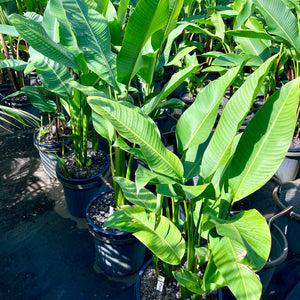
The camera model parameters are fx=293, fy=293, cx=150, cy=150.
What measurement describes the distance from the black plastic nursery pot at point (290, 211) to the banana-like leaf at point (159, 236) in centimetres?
69

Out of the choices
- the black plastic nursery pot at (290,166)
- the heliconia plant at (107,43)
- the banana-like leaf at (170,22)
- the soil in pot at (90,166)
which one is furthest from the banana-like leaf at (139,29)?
the black plastic nursery pot at (290,166)

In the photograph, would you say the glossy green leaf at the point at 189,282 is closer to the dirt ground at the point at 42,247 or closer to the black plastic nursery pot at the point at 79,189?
the dirt ground at the point at 42,247

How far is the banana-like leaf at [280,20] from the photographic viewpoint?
1.54 meters

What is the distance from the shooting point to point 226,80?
0.89m

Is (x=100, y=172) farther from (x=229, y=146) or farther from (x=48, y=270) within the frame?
(x=229, y=146)

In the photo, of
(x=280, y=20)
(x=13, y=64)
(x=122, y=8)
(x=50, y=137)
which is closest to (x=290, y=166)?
(x=280, y=20)

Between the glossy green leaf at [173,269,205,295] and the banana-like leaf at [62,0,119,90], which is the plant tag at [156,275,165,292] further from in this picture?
the banana-like leaf at [62,0,119,90]

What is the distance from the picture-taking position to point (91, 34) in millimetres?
1170

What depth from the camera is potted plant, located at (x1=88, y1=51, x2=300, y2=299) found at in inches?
30.9

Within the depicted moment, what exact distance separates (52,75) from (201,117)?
0.96m

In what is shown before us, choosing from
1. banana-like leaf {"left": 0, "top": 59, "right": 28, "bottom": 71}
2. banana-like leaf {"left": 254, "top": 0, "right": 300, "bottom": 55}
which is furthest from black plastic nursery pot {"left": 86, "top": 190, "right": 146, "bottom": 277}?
banana-like leaf {"left": 254, "top": 0, "right": 300, "bottom": 55}

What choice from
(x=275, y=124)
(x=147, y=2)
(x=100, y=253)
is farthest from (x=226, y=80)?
(x=100, y=253)

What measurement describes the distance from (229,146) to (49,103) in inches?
56.7

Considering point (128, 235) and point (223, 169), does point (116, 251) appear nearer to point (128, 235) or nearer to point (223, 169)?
point (128, 235)
